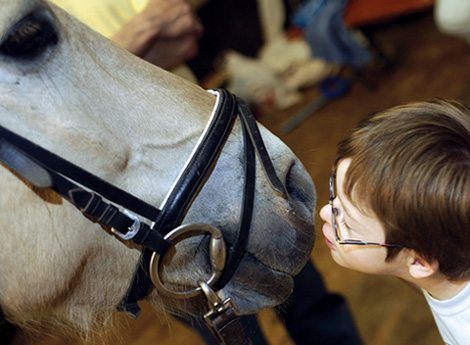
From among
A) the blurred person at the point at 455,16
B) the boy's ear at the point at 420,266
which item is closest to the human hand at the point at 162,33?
the boy's ear at the point at 420,266

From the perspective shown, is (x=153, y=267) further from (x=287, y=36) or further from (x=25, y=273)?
(x=287, y=36)

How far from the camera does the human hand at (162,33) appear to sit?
1445mm

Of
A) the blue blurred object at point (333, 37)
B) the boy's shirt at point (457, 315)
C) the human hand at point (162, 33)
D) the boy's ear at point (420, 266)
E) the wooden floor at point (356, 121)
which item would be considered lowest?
the wooden floor at point (356, 121)

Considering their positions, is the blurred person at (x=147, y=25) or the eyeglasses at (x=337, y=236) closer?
the eyeglasses at (x=337, y=236)

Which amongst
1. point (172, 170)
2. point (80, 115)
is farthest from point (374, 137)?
point (80, 115)

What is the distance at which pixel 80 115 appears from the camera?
89cm

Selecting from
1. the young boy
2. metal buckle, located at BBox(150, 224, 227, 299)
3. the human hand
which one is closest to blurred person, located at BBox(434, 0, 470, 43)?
the human hand

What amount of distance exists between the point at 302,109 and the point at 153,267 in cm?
276

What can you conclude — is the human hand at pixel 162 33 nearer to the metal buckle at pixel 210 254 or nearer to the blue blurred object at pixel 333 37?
the metal buckle at pixel 210 254

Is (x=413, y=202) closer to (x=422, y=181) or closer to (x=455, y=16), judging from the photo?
(x=422, y=181)

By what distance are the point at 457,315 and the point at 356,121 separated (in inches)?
89.4

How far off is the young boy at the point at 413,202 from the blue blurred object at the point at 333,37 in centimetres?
244

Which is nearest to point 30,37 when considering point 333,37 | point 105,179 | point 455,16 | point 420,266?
point 105,179

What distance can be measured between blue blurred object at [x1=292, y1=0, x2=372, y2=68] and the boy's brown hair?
2.47 meters
